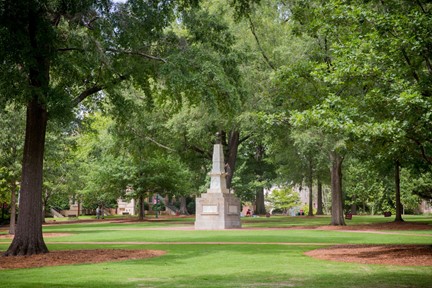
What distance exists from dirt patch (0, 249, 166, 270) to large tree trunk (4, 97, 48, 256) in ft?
1.80

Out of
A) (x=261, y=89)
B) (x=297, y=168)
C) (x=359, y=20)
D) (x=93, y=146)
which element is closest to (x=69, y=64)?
(x=359, y=20)

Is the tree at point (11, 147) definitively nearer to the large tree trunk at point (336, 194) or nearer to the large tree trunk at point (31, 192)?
the large tree trunk at point (31, 192)

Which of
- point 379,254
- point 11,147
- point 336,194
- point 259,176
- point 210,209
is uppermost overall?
point 259,176

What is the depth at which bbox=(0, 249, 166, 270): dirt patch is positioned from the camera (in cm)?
1402

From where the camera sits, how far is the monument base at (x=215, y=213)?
1284 inches

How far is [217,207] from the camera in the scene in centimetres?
3272

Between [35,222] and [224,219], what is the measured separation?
17449 millimetres

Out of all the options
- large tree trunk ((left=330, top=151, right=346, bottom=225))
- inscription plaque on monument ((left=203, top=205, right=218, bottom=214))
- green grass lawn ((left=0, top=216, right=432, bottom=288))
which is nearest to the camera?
green grass lawn ((left=0, top=216, right=432, bottom=288))

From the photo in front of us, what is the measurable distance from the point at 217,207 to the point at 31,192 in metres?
17.5

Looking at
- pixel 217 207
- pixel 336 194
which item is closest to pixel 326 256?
pixel 217 207

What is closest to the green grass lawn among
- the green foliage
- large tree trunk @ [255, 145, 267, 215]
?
large tree trunk @ [255, 145, 267, 215]

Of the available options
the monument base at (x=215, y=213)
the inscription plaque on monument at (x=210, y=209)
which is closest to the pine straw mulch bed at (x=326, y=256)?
the monument base at (x=215, y=213)

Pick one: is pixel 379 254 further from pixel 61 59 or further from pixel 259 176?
pixel 259 176

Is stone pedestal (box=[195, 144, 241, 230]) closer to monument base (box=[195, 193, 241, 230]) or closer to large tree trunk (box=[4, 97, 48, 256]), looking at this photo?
monument base (box=[195, 193, 241, 230])
